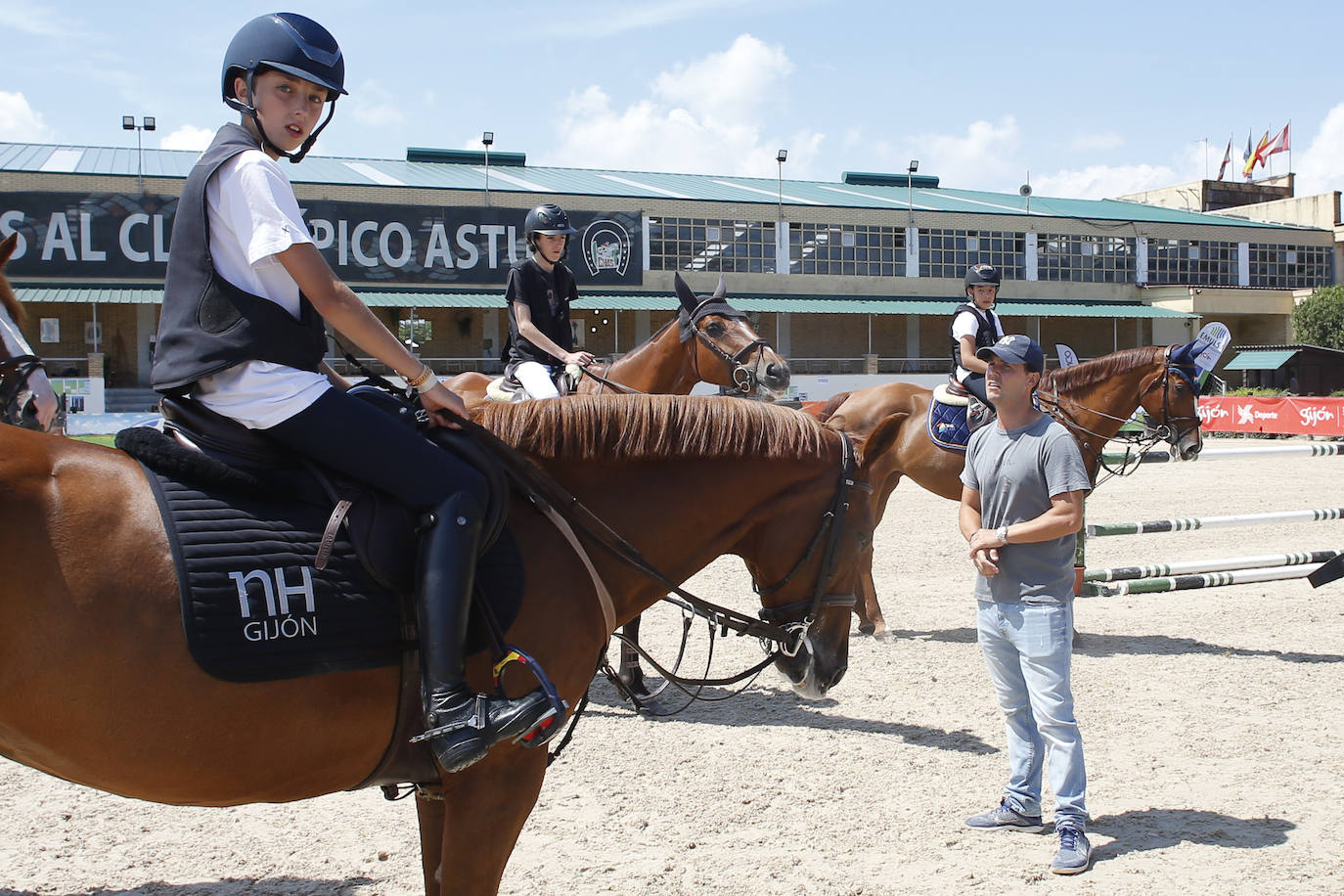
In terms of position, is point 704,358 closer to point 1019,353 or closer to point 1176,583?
point 1019,353

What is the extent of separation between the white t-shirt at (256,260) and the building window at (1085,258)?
5617 cm

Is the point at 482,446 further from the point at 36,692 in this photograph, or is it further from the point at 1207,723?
the point at 1207,723

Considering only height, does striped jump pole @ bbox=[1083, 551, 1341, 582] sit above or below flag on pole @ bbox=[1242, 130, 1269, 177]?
below

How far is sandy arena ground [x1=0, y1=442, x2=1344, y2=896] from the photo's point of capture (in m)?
4.12

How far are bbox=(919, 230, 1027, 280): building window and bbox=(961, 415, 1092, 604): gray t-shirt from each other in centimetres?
4943

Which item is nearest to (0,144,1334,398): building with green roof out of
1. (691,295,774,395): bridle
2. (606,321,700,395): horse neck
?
(606,321,700,395): horse neck

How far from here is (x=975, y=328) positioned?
8.41 meters

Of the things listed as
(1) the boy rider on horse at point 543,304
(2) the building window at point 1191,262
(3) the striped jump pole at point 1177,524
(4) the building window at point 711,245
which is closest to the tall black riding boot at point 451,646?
(1) the boy rider on horse at point 543,304

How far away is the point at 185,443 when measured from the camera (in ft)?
8.58

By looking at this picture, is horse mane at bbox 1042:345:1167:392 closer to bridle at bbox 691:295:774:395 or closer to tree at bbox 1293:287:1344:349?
bridle at bbox 691:295:774:395

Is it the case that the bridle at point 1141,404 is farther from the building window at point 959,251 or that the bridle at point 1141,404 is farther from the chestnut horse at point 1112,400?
the building window at point 959,251

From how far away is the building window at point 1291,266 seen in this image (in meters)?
59.3

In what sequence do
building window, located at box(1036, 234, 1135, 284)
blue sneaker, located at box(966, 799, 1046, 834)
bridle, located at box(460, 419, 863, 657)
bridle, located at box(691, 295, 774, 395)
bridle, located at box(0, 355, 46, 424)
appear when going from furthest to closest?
building window, located at box(1036, 234, 1135, 284)
bridle, located at box(691, 295, 774, 395)
bridle, located at box(0, 355, 46, 424)
blue sneaker, located at box(966, 799, 1046, 834)
bridle, located at box(460, 419, 863, 657)

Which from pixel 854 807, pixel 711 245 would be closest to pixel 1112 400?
pixel 854 807
